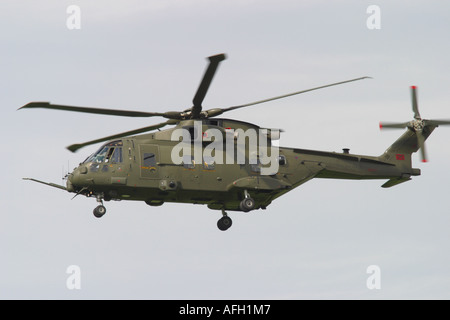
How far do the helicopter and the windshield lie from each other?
38mm

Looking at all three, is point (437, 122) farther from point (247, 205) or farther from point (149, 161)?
point (149, 161)

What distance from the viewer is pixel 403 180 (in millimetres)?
41781

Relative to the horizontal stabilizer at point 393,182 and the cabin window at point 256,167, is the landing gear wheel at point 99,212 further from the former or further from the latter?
the horizontal stabilizer at point 393,182

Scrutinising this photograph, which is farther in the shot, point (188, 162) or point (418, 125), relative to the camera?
point (418, 125)

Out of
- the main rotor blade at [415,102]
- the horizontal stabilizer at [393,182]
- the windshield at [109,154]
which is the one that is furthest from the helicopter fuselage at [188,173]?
the main rotor blade at [415,102]

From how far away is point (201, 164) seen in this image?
122 feet

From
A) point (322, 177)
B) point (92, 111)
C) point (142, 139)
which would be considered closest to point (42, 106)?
point (92, 111)

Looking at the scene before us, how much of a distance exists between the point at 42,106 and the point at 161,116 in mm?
5737

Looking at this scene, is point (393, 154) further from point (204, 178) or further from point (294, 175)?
point (204, 178)

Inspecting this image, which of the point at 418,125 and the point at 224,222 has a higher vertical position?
the point at 418,125

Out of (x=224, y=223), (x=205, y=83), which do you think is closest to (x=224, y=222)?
(x=224, y=223)

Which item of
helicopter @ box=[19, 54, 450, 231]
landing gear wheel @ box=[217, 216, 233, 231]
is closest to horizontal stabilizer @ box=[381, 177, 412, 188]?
helicopter @ box=[19, 54, 450, 231]

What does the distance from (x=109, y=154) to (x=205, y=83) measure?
5616 mm

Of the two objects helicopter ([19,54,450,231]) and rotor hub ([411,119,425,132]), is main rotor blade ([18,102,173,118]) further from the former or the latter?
rotor hub ([411,119,425,132])
